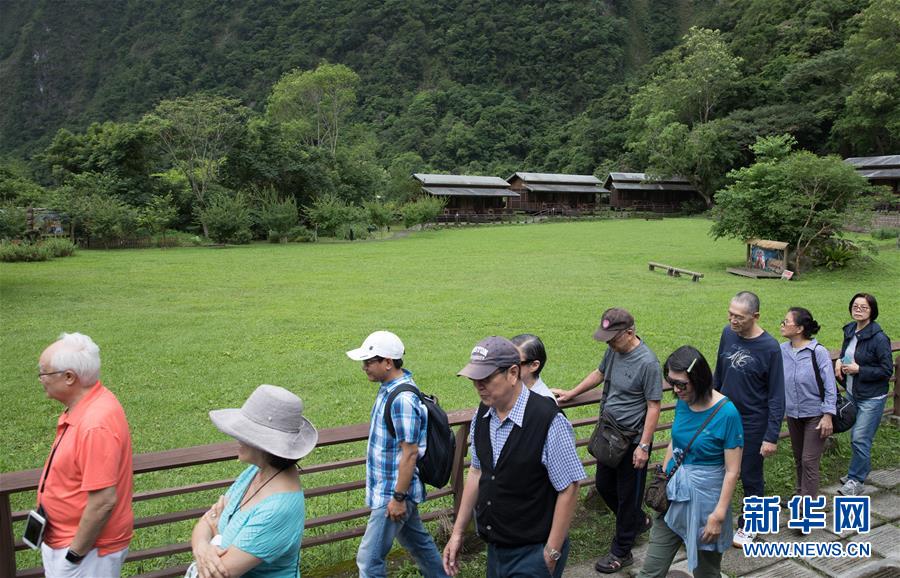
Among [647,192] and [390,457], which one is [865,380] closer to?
[390,457]

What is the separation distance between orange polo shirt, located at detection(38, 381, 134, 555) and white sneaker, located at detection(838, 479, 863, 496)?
16.6ft

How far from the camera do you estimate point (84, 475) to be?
2.54m

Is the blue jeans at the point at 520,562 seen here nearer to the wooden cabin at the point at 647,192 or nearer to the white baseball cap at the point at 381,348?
the white baseball cap at the point at 381,348

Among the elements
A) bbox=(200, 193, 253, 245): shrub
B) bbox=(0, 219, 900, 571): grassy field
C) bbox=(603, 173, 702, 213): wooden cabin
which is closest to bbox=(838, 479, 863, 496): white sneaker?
bbox=(0, 219, 900, 571): grassy field

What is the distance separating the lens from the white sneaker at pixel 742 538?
13.3 feet

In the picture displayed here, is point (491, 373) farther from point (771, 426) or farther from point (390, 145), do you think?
point (390, 145)

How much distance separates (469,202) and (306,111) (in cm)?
1955

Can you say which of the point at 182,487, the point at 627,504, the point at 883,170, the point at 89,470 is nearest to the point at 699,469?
the point at 627,504

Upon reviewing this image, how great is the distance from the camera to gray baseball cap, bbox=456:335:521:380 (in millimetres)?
2500

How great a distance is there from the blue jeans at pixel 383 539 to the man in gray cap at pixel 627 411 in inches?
51.2

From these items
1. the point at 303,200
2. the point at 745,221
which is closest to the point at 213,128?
the point at 303,200

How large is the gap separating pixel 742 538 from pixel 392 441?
260 cm

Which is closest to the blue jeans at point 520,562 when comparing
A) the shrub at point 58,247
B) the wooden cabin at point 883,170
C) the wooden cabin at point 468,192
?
the shrub at point 58,247

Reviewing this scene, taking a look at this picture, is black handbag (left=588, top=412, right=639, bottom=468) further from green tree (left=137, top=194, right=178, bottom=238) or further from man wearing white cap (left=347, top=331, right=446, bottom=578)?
green tree (left=137, top=194, right=178, bottom=238)
